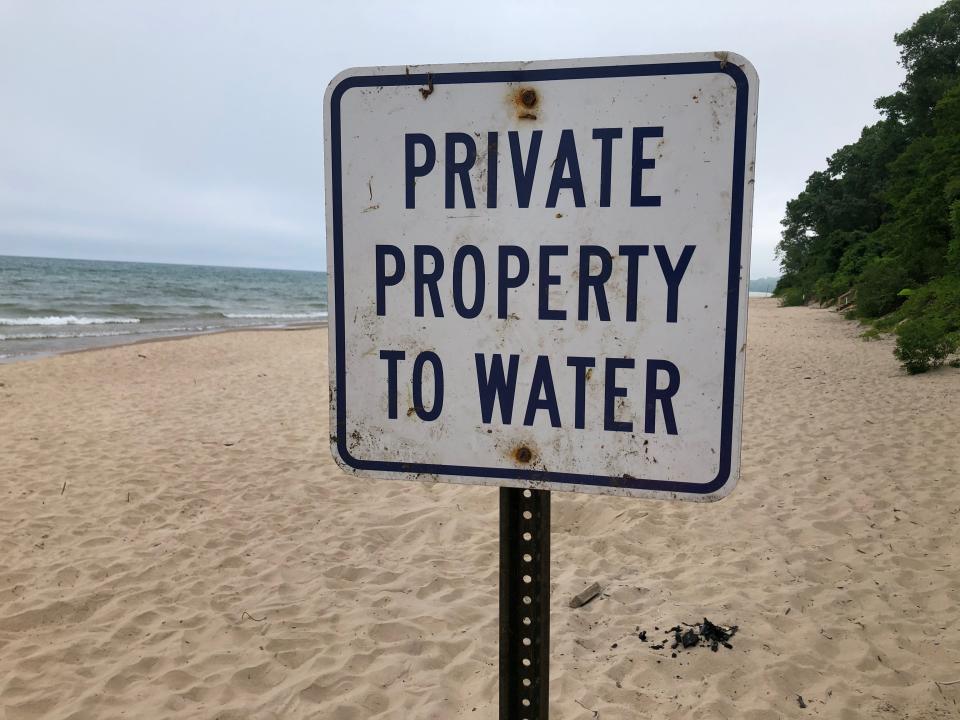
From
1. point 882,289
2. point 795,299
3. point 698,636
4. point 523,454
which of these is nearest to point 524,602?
point 523,454

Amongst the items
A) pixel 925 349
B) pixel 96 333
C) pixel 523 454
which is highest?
pixel 523 454

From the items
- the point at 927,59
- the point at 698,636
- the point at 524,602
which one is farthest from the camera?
the point at 927,59

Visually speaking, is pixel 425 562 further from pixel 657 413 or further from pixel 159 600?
pixel 657 413

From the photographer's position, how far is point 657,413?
38.4 inches

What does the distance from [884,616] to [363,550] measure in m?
3.11

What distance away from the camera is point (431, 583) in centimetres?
379

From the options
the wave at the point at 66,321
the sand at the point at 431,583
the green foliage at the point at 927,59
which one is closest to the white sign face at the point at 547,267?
the sand at the point at 431,583

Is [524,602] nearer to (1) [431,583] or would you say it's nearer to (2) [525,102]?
(2) [525,102]

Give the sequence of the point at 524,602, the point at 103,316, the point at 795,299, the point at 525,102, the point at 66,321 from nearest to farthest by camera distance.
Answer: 1. the point at 525,102
2. the point at 524,602
3. the point at 66,321
4. the point at 103,316
5. the point at 795,299

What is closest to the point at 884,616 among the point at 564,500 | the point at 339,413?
the point at 564,500

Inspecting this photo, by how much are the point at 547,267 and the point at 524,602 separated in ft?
1.95

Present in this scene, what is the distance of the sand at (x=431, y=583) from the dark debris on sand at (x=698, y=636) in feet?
0.22

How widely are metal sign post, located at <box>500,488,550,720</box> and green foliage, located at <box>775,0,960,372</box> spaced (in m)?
10.4

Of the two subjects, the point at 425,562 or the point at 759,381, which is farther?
the point at 759,381
